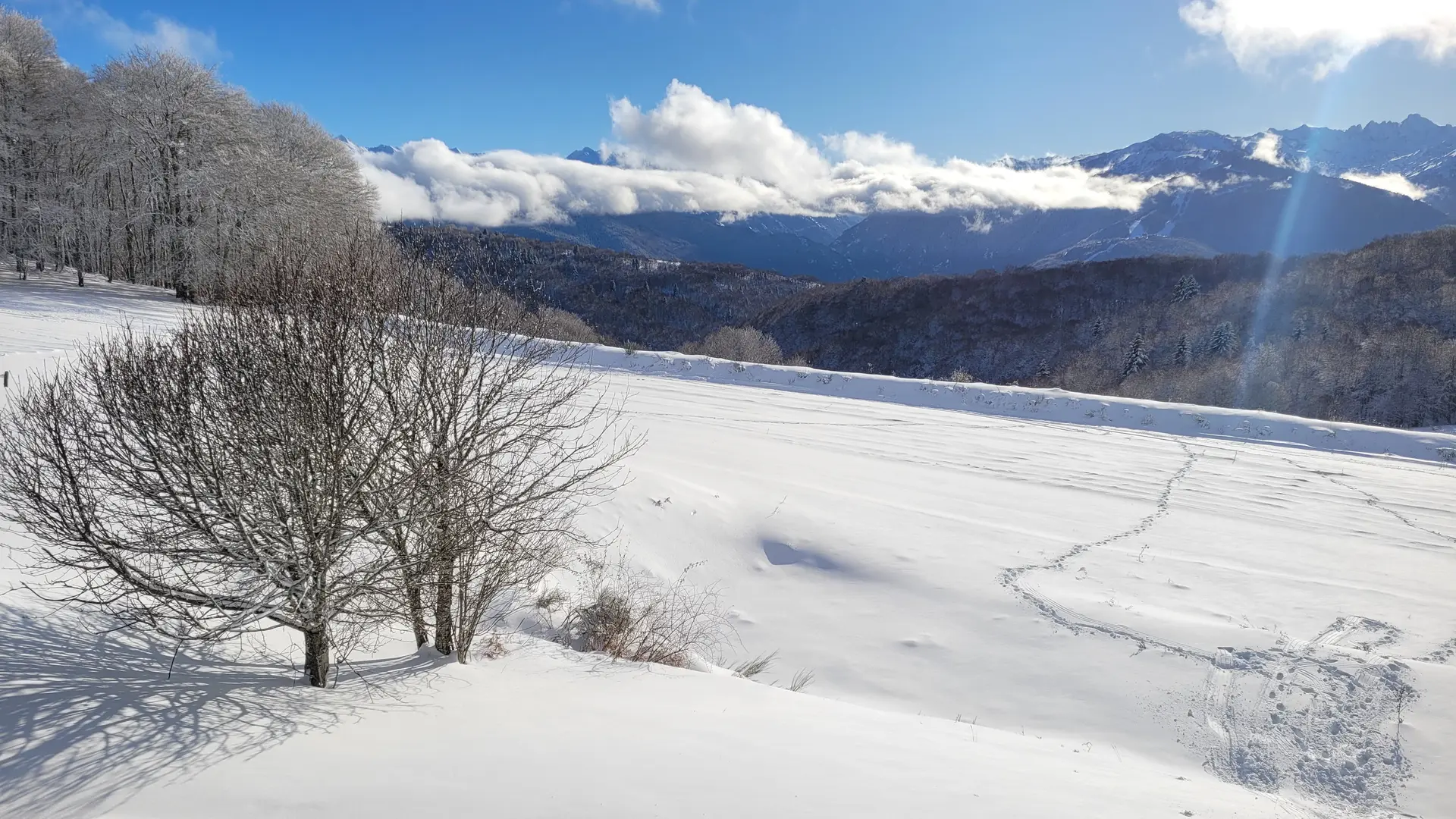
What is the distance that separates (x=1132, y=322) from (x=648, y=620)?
10425 cm

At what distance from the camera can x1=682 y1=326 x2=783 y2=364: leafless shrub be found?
47750 millimetres

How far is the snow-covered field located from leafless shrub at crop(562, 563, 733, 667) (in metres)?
0.44

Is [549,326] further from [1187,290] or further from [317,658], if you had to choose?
[1187,290]

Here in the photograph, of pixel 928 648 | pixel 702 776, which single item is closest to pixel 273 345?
pixel 702 776

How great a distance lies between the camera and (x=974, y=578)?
937 cm

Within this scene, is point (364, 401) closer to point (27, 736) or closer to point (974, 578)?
point (27, 736)

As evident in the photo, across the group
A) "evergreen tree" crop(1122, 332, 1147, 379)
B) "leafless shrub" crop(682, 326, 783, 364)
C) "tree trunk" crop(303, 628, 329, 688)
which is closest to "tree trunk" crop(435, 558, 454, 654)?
"tree trunk" crop(303, 628, 329, 688)

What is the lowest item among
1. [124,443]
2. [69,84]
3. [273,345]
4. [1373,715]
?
[1373,715]

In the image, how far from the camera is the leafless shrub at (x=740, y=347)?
4775cm

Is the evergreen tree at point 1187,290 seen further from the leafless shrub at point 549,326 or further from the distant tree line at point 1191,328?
the leafless shrub at point 549,326

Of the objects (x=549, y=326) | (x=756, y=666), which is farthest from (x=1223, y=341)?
(x=756, y=666)

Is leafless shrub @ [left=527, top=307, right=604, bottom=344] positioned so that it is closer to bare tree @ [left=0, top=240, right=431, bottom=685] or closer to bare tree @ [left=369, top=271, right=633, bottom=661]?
bare tree @ [left=369, top=271, right=633, bottom=661]

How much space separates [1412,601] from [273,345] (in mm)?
12838

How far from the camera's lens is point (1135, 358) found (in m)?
75.8
